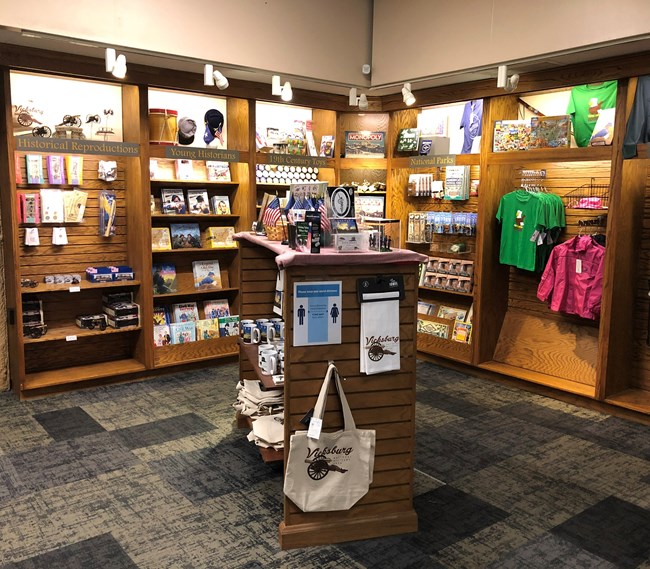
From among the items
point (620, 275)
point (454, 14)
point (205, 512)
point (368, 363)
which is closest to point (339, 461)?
point (368, 363)

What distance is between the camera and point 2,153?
479 centimetres

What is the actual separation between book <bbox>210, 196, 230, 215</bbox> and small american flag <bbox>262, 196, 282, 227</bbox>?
7.49ft

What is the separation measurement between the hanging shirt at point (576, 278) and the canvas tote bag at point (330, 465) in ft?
9.69

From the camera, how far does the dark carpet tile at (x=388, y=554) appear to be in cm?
278

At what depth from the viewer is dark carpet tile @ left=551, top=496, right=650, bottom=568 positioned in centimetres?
291

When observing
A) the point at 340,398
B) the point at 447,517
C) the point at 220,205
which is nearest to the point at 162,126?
the point at 220,205

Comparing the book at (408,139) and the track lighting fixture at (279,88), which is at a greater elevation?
the track lighting fixture at (279,88)

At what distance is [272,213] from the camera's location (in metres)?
3.66

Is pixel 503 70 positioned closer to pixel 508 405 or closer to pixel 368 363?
pixel 508 405

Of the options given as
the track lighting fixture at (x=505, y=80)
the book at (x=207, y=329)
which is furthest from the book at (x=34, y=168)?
the track lighting fixture at (x=505, y=80)

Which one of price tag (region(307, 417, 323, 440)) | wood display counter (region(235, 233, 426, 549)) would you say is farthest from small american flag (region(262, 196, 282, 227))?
price tag (region(307, 417, 323, 440))

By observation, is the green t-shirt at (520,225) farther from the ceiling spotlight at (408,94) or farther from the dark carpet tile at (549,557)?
the dark carpet tile at (549,557)

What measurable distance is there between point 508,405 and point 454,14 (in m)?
3.32

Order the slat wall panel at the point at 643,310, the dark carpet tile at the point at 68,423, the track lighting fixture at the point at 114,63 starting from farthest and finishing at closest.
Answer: the slat wall panel at the point at 643,310 < the track lighting fixture at the point at 114,63 < the dark carpet tile at the point at 68,423
